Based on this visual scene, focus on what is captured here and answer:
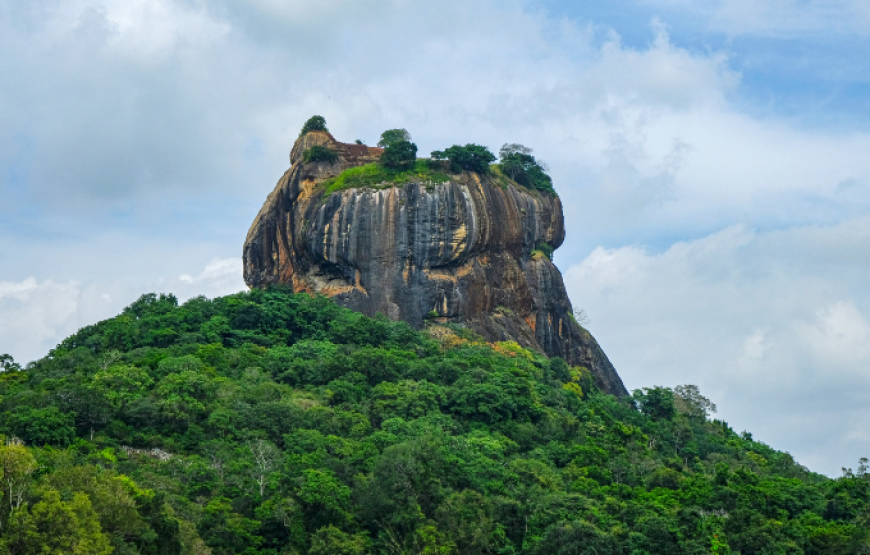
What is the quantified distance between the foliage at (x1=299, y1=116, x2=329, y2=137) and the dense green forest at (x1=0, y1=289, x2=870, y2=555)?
11.4 m

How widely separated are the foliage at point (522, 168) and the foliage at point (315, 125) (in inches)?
377

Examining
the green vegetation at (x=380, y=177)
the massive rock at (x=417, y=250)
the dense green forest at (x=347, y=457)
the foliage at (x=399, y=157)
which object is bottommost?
the dense green forest at (x=347, y=457)

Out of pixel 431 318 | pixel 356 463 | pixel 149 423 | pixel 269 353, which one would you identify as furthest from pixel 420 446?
pixel 431 318

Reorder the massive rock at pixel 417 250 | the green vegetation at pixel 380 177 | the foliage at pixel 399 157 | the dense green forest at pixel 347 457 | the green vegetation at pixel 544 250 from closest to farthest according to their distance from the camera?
the dense green forest at pixel 347 457, the massive rock at pixel 417 250, the green vegetation at pixel 380 177, the foliage at pixel 399 157, the green vegetation at pixel 544 250

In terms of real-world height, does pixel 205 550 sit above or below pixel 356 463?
below

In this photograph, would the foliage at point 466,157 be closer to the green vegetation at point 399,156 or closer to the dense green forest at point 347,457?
the green vegetation at point 399,156

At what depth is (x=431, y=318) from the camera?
60.3 m

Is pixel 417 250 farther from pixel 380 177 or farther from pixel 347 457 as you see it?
pixel 347 457

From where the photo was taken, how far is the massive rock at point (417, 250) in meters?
60.2

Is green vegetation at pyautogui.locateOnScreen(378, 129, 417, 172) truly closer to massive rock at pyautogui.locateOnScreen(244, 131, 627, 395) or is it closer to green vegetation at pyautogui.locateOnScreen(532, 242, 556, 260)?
massive rock at pyautogui.locateOnScreen(244, 131, 627, 395)

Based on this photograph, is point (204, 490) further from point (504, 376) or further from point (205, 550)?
point (504, 376)

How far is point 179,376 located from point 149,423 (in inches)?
126

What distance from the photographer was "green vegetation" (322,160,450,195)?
201 feet

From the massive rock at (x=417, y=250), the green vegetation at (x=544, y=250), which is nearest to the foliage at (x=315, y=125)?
the massive rock at (x=417, y=250)
